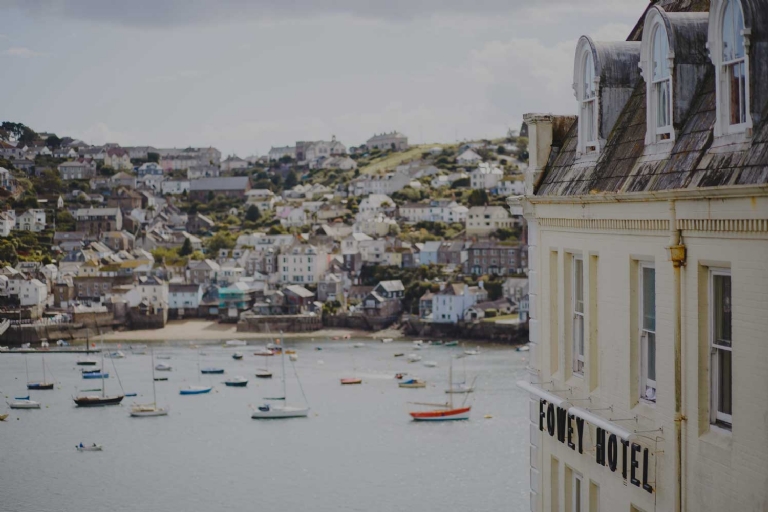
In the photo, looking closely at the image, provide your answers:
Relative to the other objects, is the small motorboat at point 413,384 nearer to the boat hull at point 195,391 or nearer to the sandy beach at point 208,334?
the boat hull at point 195,391

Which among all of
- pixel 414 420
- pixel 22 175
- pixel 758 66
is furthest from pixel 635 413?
pixel 22 175

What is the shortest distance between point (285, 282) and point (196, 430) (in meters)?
54.2

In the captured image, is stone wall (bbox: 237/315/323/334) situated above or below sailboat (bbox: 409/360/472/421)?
above

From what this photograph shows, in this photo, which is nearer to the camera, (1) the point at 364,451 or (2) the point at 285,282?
(1) the point at 364,451

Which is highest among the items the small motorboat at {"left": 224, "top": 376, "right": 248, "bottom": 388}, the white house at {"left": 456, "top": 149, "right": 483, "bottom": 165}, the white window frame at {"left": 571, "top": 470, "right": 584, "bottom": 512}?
the white house at {"left": 456, "top": 149, "right": 483, "bottom": 165}

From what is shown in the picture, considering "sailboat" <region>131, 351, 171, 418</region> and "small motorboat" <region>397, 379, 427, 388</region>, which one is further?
"small motorboat" <region>397, 379, 427, 388</region>

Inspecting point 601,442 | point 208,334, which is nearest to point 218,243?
point 208,334

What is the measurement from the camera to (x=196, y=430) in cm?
4397

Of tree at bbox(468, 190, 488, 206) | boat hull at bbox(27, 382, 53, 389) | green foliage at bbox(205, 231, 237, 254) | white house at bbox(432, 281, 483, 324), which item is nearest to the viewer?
boat hull at bbox(27, 382, 53, 389)

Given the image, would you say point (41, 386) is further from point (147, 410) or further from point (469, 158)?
point (469, 158)

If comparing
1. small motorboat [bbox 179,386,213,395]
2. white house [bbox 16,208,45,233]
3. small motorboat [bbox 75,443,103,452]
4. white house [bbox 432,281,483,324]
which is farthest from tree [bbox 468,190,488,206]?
small motorboat [bbox 75,443,103,452]

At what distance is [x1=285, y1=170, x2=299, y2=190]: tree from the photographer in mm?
161875

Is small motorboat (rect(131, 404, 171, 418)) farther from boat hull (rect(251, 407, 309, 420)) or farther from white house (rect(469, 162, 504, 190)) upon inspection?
white house (rect(469, 162, 504, 190))

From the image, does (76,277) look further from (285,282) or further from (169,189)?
(169,189)
